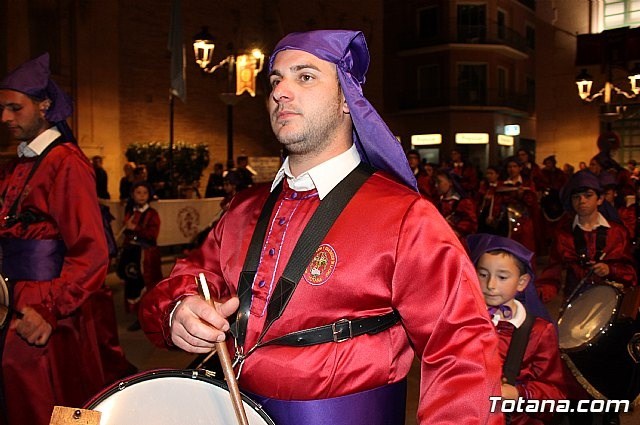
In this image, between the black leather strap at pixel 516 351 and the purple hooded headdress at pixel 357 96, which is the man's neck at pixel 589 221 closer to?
the black leather strap at pixel 516 351

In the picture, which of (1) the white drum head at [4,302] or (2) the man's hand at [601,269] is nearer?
(1) the white drum head at [4,302]

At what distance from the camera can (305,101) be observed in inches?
77.4

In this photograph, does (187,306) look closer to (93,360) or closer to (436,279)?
(436,279)

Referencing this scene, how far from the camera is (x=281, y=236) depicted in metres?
1.98

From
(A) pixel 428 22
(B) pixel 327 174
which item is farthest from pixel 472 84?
(B) pixel 327 174

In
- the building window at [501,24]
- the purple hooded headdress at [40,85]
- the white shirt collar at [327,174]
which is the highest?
the building window at [501,24]

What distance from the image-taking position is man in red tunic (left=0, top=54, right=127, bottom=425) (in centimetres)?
326

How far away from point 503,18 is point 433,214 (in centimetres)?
3627

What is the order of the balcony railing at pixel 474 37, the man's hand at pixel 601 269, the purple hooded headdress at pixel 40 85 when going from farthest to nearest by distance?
1. the balcony railing at pixel 474 37
2. the man's hand at pixel 601 269
3. the purple hooded headdress at pixel 40 85

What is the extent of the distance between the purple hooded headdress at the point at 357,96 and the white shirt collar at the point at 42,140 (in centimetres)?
200

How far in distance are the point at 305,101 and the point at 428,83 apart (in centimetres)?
3494

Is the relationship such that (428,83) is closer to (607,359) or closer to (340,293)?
(607,359)

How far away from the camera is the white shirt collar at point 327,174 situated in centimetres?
199

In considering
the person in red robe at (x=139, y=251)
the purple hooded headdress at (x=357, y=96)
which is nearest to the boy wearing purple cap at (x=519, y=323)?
the purple hooded headdress at (x=357, y=96)
